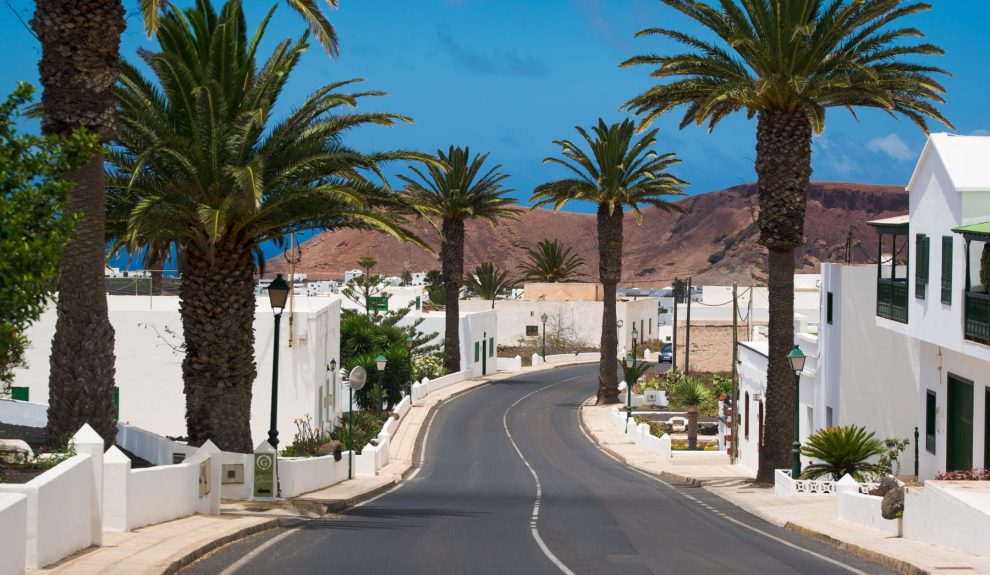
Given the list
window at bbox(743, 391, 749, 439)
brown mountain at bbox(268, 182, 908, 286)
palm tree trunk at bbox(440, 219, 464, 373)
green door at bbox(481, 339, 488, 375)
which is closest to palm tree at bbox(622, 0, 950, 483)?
window at bbox(743, 391, 749, 439)

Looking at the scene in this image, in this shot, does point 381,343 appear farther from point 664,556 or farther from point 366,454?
point 664,556

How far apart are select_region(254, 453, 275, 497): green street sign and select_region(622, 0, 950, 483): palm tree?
1376 cm

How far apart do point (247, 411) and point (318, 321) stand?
625 inches

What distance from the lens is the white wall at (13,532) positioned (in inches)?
403

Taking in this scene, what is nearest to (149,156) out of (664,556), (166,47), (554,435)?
(166,47)

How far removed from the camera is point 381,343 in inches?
2185

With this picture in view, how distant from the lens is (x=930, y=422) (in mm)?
26625

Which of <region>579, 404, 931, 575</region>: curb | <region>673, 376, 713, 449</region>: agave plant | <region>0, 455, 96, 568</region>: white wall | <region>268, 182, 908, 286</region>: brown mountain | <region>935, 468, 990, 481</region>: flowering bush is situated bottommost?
<region>673, 376, 713, 449</region>: agave plant

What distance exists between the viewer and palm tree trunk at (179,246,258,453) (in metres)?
20.8

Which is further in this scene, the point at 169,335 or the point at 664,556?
the point at 169,335

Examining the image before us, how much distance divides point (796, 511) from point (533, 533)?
7140mm

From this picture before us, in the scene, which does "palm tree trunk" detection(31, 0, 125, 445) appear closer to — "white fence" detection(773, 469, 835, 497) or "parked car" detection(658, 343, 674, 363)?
"white fence" detection(773, 469, 835, 497)

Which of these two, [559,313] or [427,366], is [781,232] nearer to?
[427,366]

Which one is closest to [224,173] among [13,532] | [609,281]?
[13,532]
